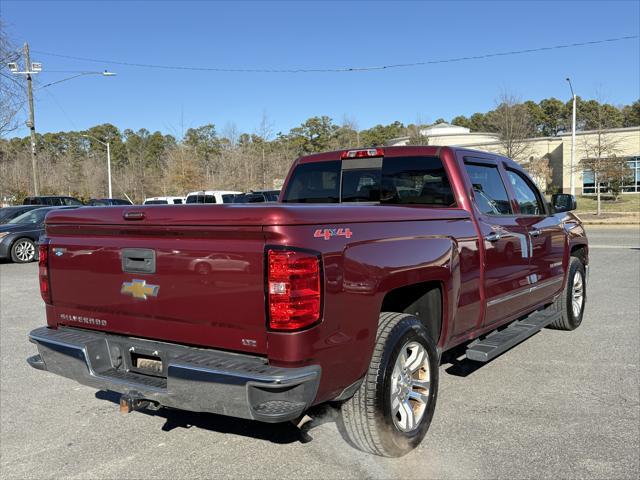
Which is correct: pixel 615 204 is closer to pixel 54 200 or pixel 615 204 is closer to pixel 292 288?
pixel 54 200

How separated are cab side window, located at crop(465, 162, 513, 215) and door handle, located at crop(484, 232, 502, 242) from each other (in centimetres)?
21

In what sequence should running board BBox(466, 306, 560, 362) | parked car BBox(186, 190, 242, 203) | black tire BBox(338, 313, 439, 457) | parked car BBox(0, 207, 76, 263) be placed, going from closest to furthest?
black tire BBox(338, 313, 439, 457) < running board BBox(466, 306, 560, 362) < parked car BBox(0, 207, 76, 263) < parked car BBox(186, 190, 242, 203)

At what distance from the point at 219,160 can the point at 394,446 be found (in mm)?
43541

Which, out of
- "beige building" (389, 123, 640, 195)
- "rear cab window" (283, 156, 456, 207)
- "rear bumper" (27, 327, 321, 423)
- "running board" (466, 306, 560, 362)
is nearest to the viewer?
"rear bumper" (27, 327, 321, 423)

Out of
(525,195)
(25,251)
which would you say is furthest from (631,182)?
(525,195)

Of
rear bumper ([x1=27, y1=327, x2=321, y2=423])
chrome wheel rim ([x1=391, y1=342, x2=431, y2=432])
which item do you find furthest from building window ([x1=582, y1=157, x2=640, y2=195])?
rear bumper ([x1=27, y1=327, x2=321, y2=423])

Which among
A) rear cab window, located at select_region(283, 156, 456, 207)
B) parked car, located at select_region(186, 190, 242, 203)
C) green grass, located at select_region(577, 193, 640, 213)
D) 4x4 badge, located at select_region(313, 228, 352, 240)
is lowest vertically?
green grass, located at select_region(577, 193, 640, 213)

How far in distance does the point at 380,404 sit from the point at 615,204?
38945mm

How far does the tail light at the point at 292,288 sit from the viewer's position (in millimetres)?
2623

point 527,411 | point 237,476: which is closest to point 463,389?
point 527,411

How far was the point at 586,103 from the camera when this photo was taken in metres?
76.6

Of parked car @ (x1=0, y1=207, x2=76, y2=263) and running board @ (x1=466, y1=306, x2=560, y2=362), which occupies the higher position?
parked car @ (x1=0, y1=207, x2=76, y2=263)

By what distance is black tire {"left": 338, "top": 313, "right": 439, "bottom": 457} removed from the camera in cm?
312

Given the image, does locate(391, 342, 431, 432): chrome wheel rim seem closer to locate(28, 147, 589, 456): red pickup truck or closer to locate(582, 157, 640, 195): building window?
locate(28, 147, 589, 456): red pickup truck
